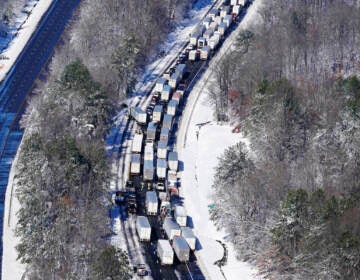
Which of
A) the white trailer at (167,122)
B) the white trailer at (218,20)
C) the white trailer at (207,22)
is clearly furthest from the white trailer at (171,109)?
the white trailer at (218,20)

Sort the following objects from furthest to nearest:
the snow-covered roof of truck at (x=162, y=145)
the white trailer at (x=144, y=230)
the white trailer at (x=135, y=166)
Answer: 1. the snow-covered roof of truck at (x=162, y=145)
2. the white trailer at (x=135, y=166)
3. the white trailer at (x=144, y=230)

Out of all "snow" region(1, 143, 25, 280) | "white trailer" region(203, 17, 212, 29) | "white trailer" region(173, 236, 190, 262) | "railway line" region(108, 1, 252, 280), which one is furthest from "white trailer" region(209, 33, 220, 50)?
"white trailer" region(173, 236, 190, 262)

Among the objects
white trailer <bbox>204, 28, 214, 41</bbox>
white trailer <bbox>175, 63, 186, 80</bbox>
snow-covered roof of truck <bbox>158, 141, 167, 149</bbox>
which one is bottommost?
snow-covered roof of truck <bbox>158, 141, 167, 149</bbox>

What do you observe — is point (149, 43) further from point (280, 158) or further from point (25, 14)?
point (280, 158)

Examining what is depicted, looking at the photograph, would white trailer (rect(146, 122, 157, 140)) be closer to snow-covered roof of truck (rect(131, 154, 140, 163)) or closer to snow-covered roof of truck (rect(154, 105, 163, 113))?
snow-covered roof of truck (rect(154, 105, 163, 113))

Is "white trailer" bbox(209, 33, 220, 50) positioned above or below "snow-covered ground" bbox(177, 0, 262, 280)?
above

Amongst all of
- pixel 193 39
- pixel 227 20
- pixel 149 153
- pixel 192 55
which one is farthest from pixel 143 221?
pixel 227 20

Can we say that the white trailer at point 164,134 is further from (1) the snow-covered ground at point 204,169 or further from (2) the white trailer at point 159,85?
(2) the white trailer at point 159,85
